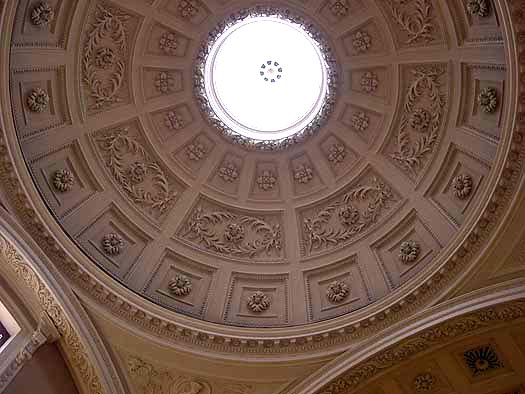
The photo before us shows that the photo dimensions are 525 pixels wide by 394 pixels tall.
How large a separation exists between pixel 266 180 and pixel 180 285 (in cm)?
384

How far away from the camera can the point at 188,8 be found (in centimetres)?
1748

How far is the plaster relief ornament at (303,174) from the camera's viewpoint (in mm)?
18547

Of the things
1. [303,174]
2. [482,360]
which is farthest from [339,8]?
[482,360]

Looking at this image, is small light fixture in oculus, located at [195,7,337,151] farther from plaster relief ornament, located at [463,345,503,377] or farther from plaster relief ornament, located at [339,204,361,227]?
plaster relief ornament, located at [463,345,503,377]

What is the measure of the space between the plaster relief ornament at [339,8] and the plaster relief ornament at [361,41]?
59 cm

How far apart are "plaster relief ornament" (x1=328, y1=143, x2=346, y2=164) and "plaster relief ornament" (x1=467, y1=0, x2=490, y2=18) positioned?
5180mm

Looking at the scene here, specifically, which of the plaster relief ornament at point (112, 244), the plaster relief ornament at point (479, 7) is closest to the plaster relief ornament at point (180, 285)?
the plaster relief ornament at point (112, 244)

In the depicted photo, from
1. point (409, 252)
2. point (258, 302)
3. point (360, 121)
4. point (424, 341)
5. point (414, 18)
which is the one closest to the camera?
point (424, 341)

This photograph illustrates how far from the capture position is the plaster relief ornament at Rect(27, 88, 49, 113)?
15453 millimetres

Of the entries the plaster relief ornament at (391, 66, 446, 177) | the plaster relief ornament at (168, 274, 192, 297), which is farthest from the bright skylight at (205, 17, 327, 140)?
the plaster relief ornament at (168, 274, 192, 297)

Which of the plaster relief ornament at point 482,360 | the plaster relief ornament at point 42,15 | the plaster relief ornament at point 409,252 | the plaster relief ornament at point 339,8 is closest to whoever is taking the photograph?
the plaster relief ornament at point 482,360

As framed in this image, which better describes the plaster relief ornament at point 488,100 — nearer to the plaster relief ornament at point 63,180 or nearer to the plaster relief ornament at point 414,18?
the plaster relief ornament at point 414,18

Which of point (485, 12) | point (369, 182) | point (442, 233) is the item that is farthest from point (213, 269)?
point (485, 12)

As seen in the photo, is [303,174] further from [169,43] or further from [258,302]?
[169,43]
